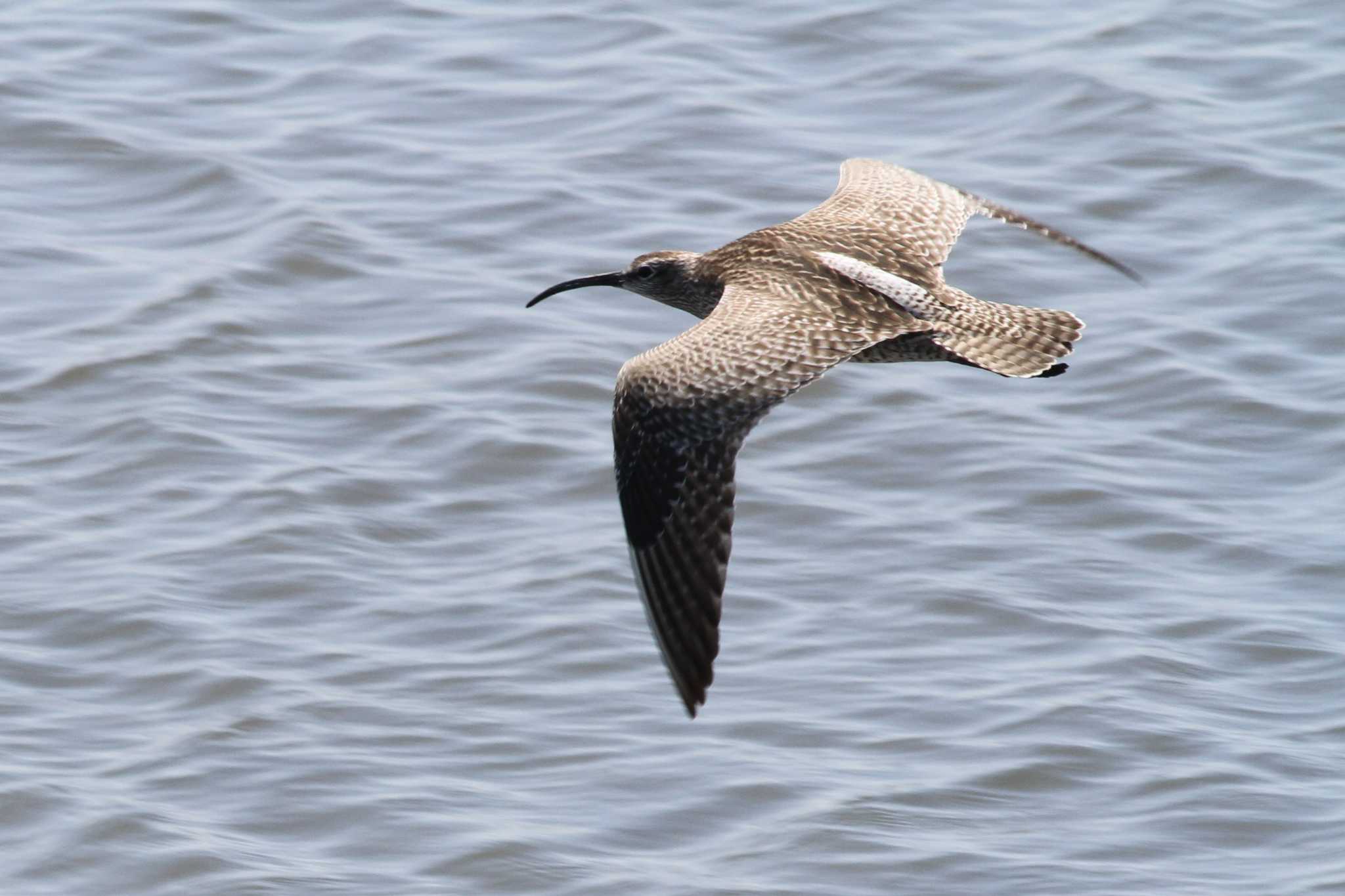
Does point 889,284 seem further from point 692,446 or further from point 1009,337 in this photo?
point 692,446

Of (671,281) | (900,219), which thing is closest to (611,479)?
(671,281)

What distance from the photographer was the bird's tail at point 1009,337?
7.00 meters

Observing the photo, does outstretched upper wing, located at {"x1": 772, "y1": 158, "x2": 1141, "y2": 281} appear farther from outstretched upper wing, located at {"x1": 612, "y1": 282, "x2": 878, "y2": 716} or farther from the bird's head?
outstretched upper wing, located at {"x1": 612, "y1": 282, "x2": 878, "y2": 716}

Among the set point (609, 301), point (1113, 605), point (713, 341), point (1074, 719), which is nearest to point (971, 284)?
point (609, 301)

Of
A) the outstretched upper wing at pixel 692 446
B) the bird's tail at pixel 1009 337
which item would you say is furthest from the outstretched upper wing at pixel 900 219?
the outstretched upper wing at pixel 692 446

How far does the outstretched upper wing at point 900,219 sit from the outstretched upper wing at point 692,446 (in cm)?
117

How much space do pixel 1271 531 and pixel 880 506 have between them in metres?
1.67

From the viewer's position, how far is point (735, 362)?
6742 millimetres

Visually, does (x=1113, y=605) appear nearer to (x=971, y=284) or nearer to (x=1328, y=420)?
(x=1328, y=420)

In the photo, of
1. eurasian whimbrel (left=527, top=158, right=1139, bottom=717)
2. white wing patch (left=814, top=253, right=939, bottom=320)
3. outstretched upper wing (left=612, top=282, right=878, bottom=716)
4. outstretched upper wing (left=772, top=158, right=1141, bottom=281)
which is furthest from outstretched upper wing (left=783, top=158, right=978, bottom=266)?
outstretched upper wing (left=612, top=282, right=878, bottom=716)

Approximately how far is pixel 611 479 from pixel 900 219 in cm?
237

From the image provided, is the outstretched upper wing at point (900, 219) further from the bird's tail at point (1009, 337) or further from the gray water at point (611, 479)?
the gray water at point (611, 479)

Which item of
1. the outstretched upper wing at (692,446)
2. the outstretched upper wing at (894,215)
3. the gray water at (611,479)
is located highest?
the outstretched upper wing at (894,215)

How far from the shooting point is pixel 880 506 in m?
10.1
